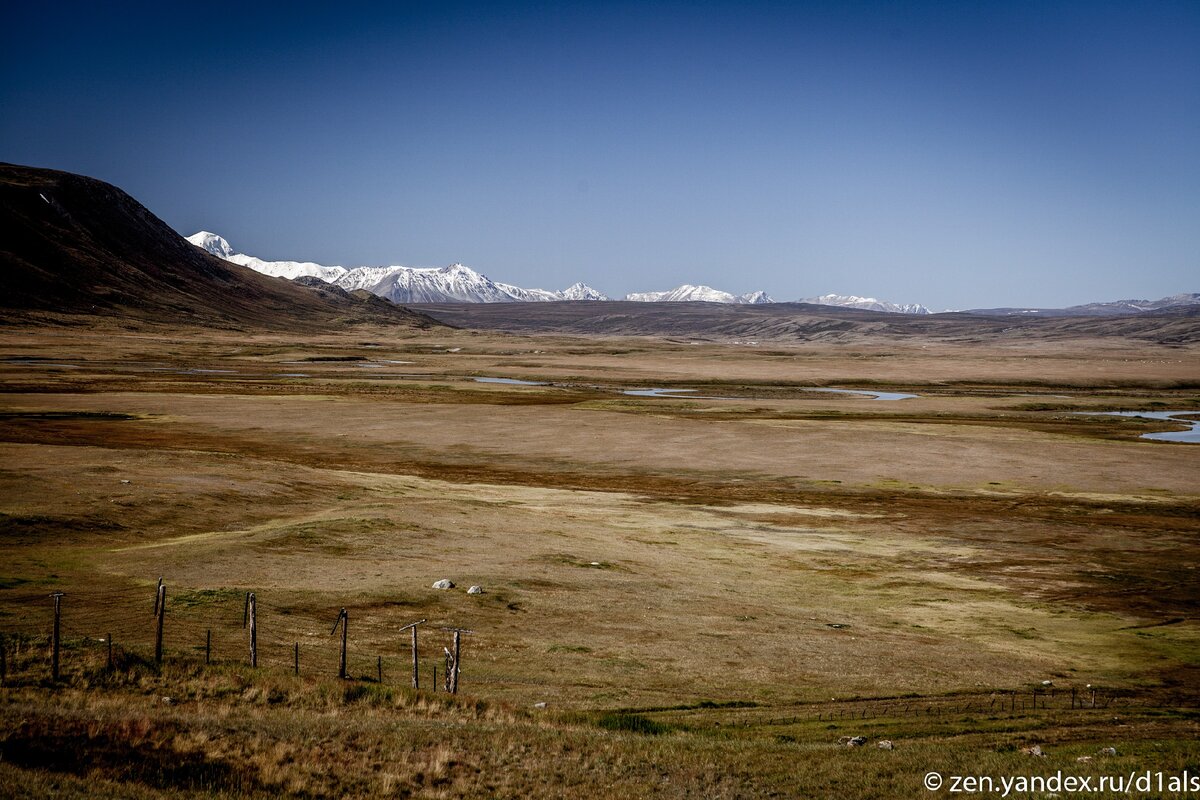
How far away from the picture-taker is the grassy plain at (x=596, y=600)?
16.9m

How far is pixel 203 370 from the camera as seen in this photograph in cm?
14250

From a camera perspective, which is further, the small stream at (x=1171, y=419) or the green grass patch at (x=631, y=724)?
the small stream at (x=1171, y=419)

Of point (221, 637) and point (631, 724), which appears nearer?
point (631, 724)

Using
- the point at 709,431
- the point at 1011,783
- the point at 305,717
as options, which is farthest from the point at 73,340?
the point at 1011,783

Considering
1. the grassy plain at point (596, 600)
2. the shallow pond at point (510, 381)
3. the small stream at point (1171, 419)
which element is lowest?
the grassy plain at point (596, 600)

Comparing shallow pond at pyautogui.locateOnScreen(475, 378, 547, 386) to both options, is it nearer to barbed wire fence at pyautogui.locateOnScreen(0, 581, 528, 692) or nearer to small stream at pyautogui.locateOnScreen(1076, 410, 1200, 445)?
small stream at pyautogui.locateOnScreen(1076, 410, 1200, 445)

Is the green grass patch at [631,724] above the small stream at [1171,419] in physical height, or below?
below

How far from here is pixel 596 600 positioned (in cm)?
3250

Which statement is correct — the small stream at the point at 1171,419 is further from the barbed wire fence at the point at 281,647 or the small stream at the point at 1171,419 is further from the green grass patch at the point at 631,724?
the green grass patch at the point at 631,724

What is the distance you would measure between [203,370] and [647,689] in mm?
139484

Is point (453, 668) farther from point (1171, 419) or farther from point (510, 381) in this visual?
point (510, 381)

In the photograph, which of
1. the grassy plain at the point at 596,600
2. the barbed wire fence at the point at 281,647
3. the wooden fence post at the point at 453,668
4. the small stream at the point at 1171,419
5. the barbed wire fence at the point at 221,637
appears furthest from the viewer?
the small stream at the point at 1171,419

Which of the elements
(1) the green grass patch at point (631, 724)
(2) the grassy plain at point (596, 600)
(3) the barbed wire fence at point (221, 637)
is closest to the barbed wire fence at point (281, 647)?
(3) the barbed wire fence at point (221, 637)

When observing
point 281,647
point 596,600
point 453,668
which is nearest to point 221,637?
point 281,647
